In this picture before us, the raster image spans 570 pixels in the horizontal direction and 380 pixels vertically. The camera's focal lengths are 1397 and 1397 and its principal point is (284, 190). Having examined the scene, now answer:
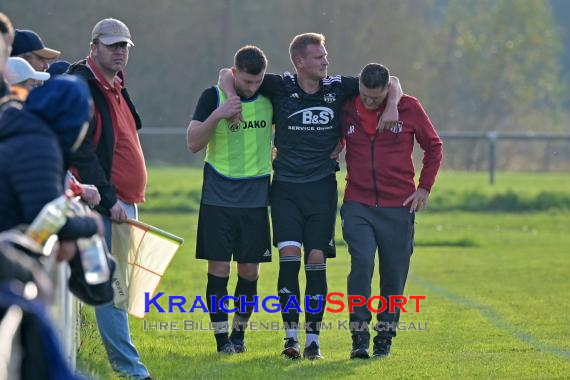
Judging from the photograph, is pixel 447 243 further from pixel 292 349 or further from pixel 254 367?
pixel 254 367

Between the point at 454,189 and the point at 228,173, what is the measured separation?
940 inches

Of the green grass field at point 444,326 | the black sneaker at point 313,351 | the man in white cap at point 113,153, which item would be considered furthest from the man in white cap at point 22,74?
the black sneaker at point 313,351

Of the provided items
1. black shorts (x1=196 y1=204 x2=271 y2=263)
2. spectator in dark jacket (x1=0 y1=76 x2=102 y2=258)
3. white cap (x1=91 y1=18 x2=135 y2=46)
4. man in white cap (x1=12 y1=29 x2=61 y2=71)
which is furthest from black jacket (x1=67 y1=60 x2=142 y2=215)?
spectator in dark jacket (x1=0 y1=76 x2=102 y2=258)

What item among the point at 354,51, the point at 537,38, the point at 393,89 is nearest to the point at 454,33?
the point at 537,38

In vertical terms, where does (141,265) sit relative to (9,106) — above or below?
below

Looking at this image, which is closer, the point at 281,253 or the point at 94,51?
the point at 94,51

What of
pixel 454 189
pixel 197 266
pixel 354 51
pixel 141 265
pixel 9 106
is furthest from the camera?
pixel 354 51

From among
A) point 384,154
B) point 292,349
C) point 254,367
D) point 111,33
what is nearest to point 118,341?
point 254,367

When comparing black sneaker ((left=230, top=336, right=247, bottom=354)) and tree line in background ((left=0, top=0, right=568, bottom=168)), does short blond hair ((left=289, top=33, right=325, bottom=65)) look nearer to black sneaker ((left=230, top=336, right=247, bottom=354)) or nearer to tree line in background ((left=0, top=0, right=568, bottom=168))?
black sneaker ((left=230, top=336, right=247, bottom=354))

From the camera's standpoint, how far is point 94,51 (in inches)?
346

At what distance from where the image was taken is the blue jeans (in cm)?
852

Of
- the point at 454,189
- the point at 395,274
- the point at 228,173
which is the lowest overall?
the point at 454,189

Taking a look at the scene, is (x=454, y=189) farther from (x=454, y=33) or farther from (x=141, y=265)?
(x=454, y=33)

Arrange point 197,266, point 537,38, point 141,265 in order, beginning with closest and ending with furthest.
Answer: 1. point 141,265
2. point 197,266
3. point 537,38
